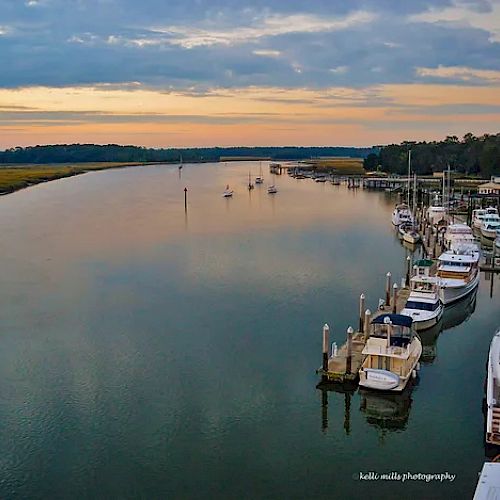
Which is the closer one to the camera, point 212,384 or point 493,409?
point 493,409

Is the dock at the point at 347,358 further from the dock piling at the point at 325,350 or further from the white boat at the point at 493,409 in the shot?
the white boat at the point at 493,409

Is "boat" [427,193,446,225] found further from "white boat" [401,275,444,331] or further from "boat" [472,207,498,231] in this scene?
"white boat" [401,275,444,331]

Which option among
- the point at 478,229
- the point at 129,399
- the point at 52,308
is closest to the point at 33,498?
the point at 129,399

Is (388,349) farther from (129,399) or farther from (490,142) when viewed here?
(490,142)

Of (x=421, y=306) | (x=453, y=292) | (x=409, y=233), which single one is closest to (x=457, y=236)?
(x=409, y=233)

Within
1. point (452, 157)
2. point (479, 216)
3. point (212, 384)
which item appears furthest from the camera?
point (452, 157)

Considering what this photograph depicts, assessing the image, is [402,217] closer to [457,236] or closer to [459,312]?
[457,236]
